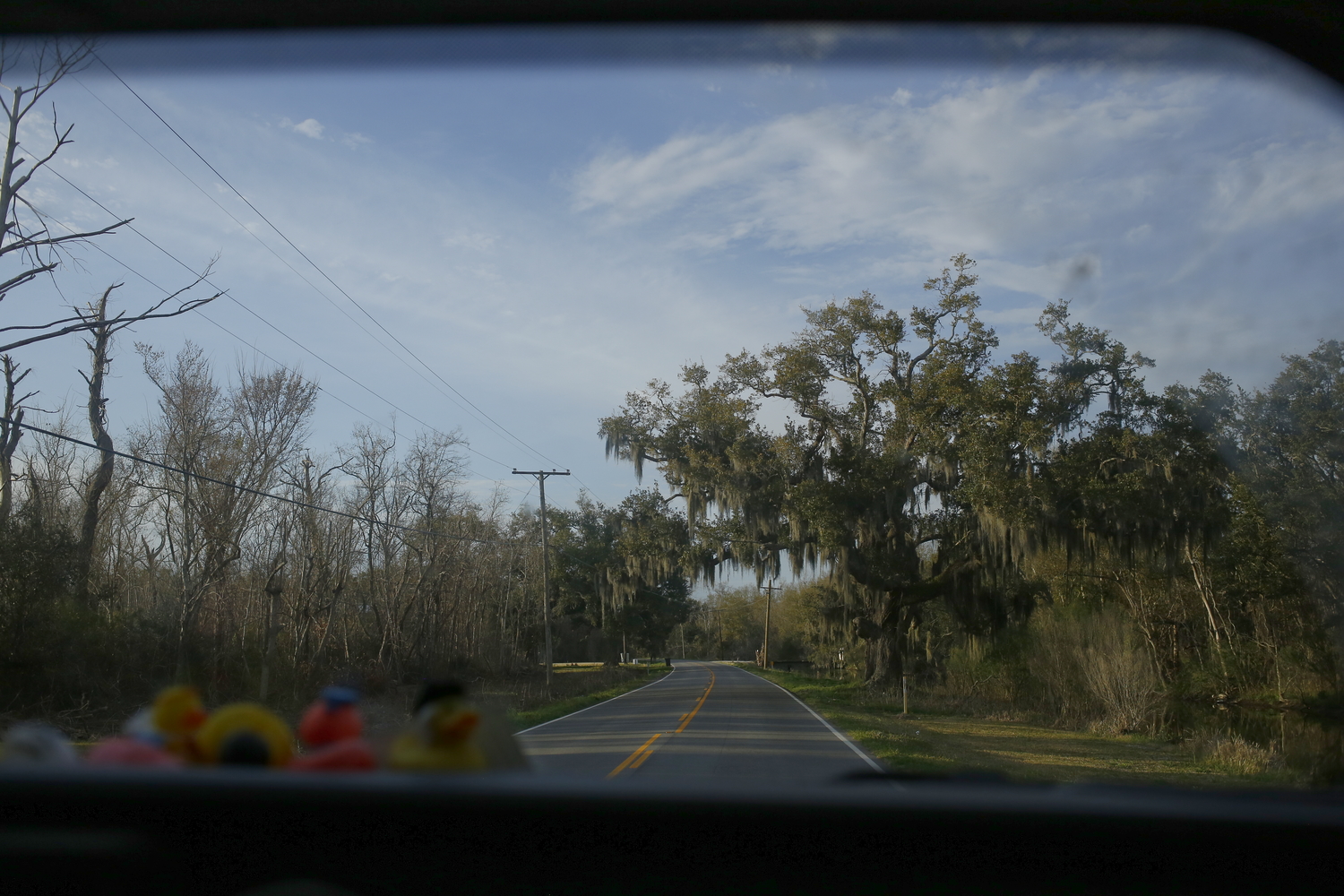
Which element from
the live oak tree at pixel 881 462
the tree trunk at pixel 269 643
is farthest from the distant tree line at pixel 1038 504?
the tree trunk at pixel 269 643

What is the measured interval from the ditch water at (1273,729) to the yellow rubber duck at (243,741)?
9.99 metres

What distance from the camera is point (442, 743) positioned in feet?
4.99

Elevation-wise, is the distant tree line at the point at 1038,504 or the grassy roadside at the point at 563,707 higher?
the distant tree line at the point at 1038,504

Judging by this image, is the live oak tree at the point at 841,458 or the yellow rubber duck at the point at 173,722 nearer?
the yellow rubber duck at the point at 173,722

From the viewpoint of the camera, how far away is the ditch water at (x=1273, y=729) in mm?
10758

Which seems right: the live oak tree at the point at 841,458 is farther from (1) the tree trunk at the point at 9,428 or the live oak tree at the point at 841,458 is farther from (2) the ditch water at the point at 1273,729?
(1) the tree trunk at the point at 9,428

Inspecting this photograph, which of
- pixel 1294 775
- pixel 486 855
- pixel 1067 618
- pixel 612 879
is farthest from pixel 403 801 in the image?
pixel 1067 618

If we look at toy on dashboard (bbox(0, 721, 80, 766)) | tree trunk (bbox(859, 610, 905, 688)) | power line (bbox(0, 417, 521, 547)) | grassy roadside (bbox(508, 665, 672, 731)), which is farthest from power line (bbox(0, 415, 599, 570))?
tree trunk (bbox(859, 610, 905, 688))

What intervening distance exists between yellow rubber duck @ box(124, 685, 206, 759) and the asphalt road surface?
383cm

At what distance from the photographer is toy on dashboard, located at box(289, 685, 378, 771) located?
1488 millimetres

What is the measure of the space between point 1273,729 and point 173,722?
19318mm

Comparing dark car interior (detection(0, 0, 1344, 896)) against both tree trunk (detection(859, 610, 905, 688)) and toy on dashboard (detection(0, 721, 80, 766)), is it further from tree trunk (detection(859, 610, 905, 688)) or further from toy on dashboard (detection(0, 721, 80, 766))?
tree trunk (detection(859, 610, 905, 688))

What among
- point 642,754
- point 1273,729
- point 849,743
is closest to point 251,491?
point 642,754

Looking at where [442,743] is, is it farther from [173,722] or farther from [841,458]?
[841,458]
